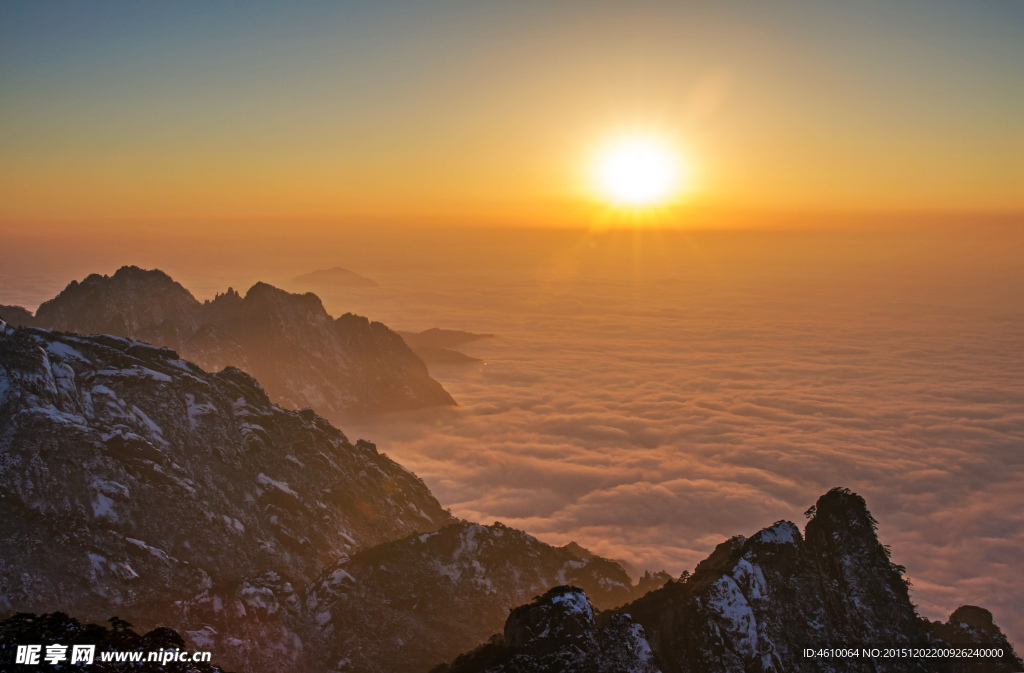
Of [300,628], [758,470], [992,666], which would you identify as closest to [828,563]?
[992,666]

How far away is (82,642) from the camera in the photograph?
22688 mm

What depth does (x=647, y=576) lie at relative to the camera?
177ft

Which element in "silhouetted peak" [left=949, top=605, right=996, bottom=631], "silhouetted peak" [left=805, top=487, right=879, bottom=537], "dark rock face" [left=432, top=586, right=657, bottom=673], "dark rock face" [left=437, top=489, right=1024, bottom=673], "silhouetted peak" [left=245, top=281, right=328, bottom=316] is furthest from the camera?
"silhouetted peak" [left=245, top=281, right=328, bottom=316]

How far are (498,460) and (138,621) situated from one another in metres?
90.1

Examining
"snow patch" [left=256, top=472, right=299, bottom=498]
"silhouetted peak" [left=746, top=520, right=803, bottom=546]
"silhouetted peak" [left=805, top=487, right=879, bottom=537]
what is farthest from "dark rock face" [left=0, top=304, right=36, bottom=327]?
"silhouetted peak" [left=805, top=487, right=879, bottom=537]

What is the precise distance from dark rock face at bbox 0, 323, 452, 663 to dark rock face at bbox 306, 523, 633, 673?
14.7 feet

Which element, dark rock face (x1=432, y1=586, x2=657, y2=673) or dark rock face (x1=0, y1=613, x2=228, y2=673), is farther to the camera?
dark rock face (x1=432, y1=586, x2=657, y2=673)

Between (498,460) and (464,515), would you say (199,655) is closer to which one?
(464,515)

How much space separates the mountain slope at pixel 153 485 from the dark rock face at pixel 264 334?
61.5 m

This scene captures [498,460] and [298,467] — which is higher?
[498,460]

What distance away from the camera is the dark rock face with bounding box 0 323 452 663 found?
35.7 meters

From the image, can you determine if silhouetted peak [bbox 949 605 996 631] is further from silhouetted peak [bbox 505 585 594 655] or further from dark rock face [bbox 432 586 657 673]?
silhouetted peak [bbox 505 585 594 655]

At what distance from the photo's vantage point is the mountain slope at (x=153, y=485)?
35.8 m

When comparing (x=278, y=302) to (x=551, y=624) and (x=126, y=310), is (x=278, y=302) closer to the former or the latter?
(x=126, y=310)
